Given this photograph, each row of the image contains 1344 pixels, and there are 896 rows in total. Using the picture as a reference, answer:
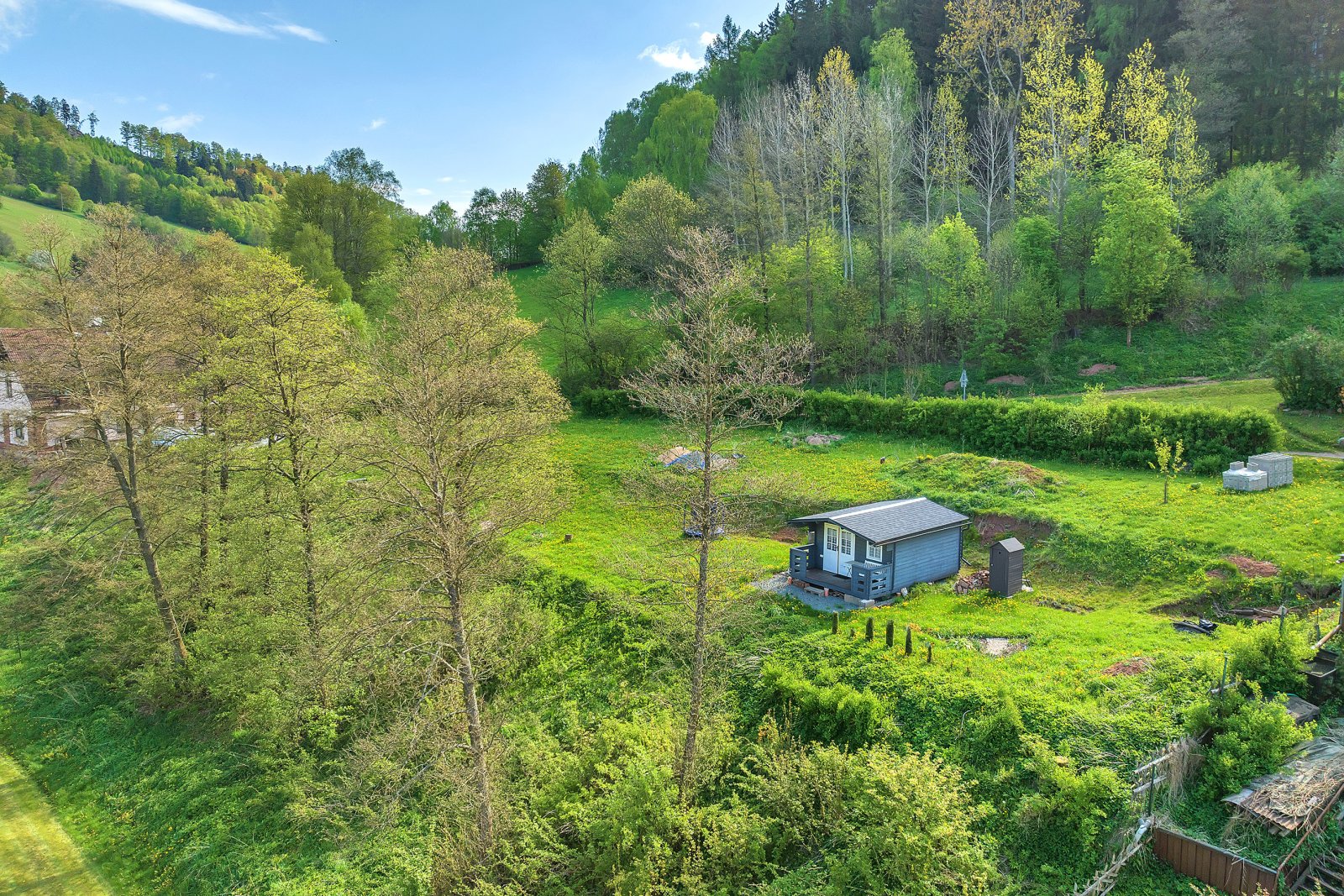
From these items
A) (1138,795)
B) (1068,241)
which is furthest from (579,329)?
(1138,795)

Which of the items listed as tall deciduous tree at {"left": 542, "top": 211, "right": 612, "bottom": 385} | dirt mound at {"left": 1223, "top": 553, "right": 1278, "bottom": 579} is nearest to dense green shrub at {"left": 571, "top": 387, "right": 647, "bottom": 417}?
tall deciduous tree at {"left": 542, "top": 211, "right": 612, "bottom": 385}

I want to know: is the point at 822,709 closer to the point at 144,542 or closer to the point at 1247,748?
the point at 1247,748

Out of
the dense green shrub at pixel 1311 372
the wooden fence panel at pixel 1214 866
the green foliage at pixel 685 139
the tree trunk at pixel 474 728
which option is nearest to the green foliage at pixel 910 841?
the wooden fence panel at pixel 1214 866

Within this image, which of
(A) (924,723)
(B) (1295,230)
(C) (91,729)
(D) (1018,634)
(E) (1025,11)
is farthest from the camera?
(E) (1025,11)

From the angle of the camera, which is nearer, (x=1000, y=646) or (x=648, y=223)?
(x=1000, y=646)

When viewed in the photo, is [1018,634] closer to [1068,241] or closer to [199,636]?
[199,636]

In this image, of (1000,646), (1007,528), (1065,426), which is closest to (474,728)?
(1000,646)

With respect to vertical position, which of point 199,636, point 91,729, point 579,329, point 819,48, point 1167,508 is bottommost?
point 91,729
